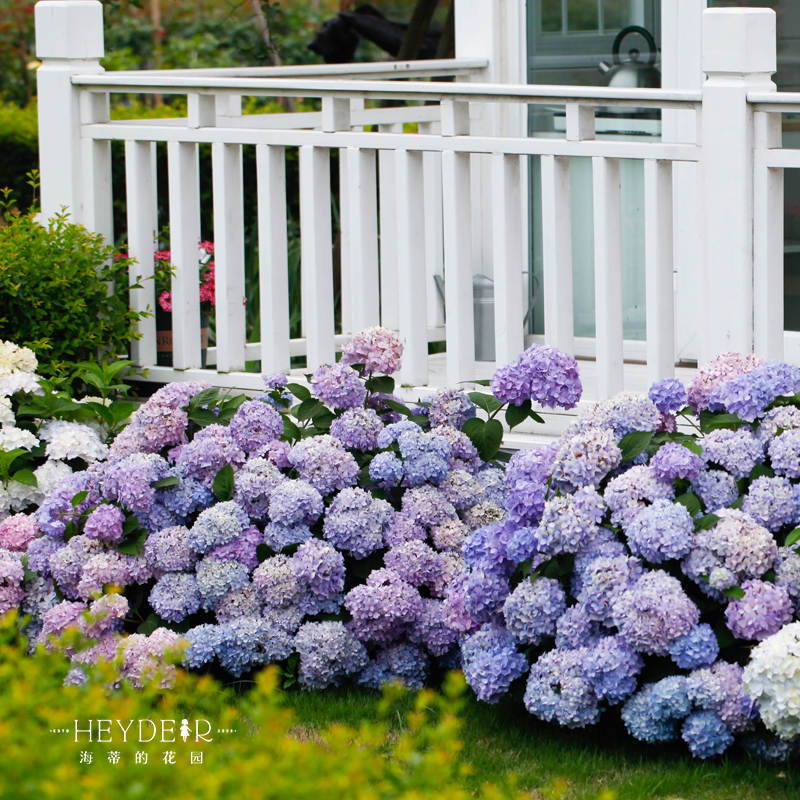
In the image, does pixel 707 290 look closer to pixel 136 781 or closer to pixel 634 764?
pixel 634 764

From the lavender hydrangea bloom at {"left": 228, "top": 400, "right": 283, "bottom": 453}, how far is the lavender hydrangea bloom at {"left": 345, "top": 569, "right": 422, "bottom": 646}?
24.7 inches

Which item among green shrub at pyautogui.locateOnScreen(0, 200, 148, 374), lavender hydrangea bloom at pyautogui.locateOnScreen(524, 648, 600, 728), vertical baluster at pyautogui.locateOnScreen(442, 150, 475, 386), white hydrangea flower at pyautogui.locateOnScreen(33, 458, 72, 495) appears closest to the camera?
lavender hydrangea bloom at pyautogui.locateOnScreen(524, 648, 600, 728)

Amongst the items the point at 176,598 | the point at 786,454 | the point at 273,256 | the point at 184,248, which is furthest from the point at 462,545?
the point at 184,248

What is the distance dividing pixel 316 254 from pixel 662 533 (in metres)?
1.93

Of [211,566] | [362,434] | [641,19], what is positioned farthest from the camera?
[641,19]

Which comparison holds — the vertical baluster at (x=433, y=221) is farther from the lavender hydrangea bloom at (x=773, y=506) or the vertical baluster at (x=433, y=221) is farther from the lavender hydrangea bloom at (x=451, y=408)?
the lavender hydrangea bloom at (x=773, y=506)

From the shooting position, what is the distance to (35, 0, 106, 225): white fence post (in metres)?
4.63

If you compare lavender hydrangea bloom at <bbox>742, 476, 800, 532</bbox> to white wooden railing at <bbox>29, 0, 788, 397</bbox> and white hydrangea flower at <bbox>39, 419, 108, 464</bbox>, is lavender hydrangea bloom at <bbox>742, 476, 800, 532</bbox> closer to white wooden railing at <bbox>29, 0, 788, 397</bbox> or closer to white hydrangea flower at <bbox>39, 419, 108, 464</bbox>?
white wooden railing at <bbox>29, 0, 788, 397</bbox>

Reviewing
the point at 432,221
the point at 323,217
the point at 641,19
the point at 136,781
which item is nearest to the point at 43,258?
the point at 323,217

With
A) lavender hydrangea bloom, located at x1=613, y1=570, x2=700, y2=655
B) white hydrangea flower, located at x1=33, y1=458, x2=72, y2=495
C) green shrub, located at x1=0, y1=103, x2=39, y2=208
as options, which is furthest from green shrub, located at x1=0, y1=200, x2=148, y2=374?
green shrub, located at x1=0, y1=103, x2=39, y2=208

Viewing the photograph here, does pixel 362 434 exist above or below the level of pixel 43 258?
below

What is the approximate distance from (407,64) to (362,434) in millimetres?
2330

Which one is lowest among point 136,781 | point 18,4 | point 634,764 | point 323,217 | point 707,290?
point 634,764

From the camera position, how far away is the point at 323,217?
434 cm
